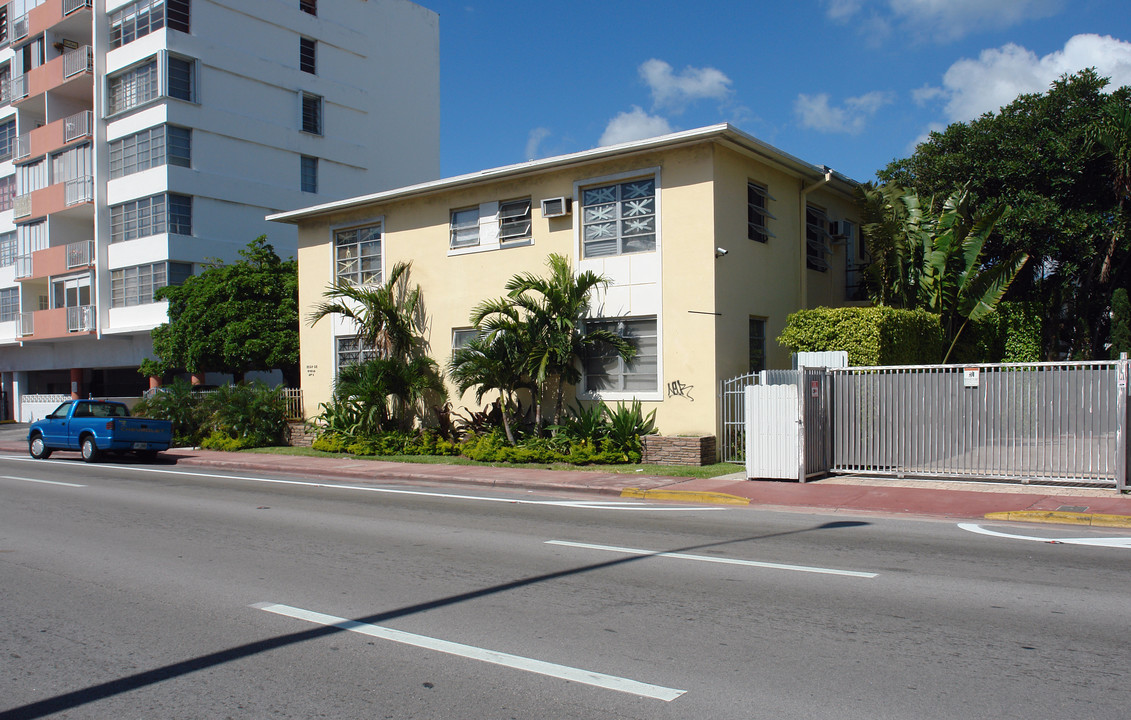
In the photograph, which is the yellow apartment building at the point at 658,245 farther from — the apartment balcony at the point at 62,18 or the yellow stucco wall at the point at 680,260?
the apartment balcony at the point at 62,18

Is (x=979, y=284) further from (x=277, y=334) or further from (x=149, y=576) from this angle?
(x=277, y=334)

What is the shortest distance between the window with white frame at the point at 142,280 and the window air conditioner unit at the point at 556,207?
60.3ft

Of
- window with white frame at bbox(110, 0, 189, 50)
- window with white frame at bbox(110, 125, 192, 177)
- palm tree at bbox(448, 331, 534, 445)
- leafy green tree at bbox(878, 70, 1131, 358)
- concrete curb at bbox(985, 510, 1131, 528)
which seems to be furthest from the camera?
window with white frame at bbox(110, 0, 189, 50)

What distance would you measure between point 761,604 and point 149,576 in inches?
208

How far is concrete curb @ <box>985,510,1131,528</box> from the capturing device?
990 cm

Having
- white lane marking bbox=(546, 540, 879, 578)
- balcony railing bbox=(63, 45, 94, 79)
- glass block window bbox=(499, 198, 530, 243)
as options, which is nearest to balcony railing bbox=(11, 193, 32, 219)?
balcony railing bbox=(63, 45, 94, 79)

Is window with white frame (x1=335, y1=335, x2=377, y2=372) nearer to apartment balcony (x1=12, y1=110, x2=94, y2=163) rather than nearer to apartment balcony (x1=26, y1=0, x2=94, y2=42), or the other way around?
apartment balcony (x1=12, y1=110, x2=94, y2=163)

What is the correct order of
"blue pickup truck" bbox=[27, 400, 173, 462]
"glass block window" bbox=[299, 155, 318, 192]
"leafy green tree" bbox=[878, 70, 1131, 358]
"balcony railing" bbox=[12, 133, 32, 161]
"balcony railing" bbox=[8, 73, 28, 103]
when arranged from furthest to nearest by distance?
1. "balcony railing" bbox=[8, 73, 28, 103]
2. "balcony railing" bbox=[12, 133, 32, 161]
3. "glass block window" bbox=[299, 155, 318, 192]
4. "leafy green tree" bbox=[878, 70, 1131, 358]
5. "blue pickup truck" bbox=[27, 400, 173, 462]

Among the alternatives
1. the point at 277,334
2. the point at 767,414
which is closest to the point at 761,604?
the point at 767,414

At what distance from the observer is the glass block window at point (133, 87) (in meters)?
32.0

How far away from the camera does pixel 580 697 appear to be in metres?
4.46

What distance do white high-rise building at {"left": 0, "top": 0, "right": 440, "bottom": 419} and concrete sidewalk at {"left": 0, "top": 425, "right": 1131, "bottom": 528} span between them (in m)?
18.6

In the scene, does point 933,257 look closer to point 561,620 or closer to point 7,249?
point 561,620

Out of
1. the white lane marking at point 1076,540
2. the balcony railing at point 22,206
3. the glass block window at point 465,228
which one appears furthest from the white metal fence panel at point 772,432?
the balcony railing at point 22,206
